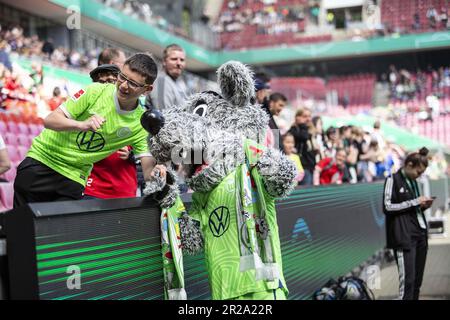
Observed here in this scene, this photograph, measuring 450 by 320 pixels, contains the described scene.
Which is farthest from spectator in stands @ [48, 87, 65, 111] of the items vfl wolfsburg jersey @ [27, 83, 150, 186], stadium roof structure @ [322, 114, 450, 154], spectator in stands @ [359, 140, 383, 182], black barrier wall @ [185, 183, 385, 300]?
stadium roof structure @ [322, 114, 450, 154]

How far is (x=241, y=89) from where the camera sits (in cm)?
338

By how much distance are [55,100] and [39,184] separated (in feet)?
22.6

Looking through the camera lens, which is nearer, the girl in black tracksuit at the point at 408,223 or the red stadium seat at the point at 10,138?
the girl in black tracksuit at the point at 408,223

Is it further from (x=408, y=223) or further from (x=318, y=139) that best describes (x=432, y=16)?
(x=408, y=223)

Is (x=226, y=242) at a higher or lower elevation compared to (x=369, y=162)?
lower

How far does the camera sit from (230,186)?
3252mm

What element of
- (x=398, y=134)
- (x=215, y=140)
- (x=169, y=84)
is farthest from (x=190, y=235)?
(x=398, y=134)

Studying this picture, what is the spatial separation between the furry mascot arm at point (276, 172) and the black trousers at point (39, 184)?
3.51ft

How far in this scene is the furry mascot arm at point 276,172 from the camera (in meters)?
3.21

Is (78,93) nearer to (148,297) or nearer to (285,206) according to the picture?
(148,297)

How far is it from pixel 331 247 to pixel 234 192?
4054 millimetres

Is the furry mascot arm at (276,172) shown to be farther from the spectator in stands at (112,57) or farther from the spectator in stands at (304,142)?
the spectator in stands at (304,142)

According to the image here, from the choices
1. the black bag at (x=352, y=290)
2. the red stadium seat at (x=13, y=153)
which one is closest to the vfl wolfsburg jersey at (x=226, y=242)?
the black bag at (x=352, y=290)

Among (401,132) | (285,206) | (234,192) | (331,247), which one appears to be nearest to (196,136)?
(234,192)
